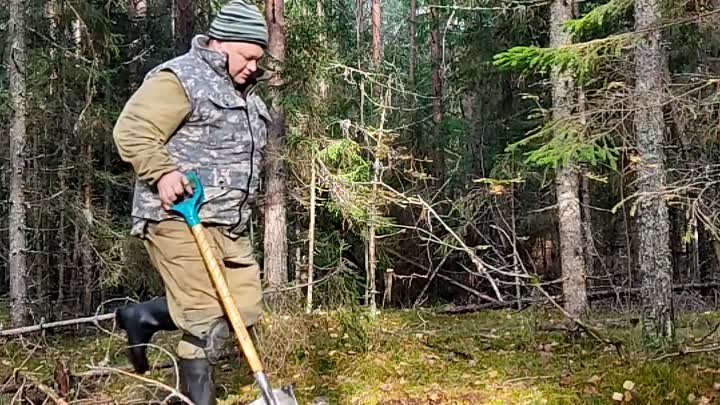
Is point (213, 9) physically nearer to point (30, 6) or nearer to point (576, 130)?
point (30, 6)

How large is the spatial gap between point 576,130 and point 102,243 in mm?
6938

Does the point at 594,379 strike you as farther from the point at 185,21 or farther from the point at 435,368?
the point at 185,21

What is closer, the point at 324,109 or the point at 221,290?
the point at 221,290

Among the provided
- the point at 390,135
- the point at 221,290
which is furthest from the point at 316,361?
the point at 390,135

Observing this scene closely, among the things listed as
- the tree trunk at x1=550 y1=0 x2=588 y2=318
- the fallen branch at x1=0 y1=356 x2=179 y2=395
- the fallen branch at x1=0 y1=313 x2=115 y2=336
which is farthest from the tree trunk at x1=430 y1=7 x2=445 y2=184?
the fallen branch at x1=0 y1=313 x2=115 y2=336

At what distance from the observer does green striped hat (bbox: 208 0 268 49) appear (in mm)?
2619

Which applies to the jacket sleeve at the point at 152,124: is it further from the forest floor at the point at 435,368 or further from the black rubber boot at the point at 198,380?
the forest floor at the point at 435,368

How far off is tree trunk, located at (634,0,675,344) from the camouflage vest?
3.68 metres

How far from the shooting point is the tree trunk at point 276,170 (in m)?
7.82

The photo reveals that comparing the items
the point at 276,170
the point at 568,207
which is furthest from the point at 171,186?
the point at 276,170

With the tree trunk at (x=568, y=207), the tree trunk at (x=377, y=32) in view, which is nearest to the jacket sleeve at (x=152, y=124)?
the tree trunk at (x=568, y=207)

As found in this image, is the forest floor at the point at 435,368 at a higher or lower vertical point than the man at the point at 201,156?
lower

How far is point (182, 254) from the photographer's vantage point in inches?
101

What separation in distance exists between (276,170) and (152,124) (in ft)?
18.6
